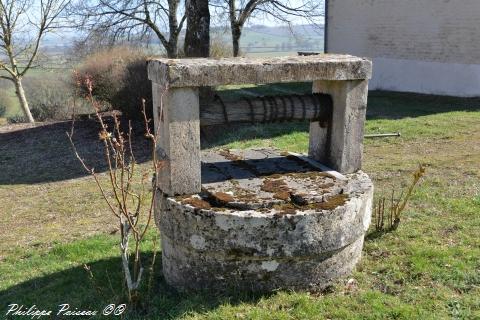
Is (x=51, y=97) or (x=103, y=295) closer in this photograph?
(x=103, y=295)

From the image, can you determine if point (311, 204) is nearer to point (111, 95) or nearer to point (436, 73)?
point (111, 95)

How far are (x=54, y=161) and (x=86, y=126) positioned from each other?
8.50ft

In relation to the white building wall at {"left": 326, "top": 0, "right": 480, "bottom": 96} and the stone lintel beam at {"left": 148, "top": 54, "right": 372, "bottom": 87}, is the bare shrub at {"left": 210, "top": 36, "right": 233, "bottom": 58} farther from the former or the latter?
the stone lintel beam at {"left": 148, "top": 54, "right": 372, "bottom": 87}

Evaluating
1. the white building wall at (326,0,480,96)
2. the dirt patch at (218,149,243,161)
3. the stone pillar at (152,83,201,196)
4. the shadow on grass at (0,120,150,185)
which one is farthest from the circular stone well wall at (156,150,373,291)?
the white building wall at (326,0,480,96)

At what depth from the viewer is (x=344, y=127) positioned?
4.02 metres

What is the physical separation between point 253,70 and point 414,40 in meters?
13.3

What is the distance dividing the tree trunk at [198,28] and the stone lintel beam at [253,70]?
713 cm

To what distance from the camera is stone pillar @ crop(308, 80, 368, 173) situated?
3963 mm

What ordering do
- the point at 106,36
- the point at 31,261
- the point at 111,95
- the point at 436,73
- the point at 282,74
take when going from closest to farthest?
the point at 282,74, the point at 31,261, the point at 111,95, the point at 436,73, the point at 106,36

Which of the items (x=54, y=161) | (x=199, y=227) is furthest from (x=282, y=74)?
(x=54, y=161)

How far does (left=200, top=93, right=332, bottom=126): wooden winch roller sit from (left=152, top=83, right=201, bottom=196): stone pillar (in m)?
0.27

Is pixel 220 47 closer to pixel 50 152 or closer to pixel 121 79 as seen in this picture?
pixel 121 79

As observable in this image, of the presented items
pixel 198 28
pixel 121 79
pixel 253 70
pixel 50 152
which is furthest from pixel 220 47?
pixel 253 70

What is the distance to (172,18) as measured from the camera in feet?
59.4
